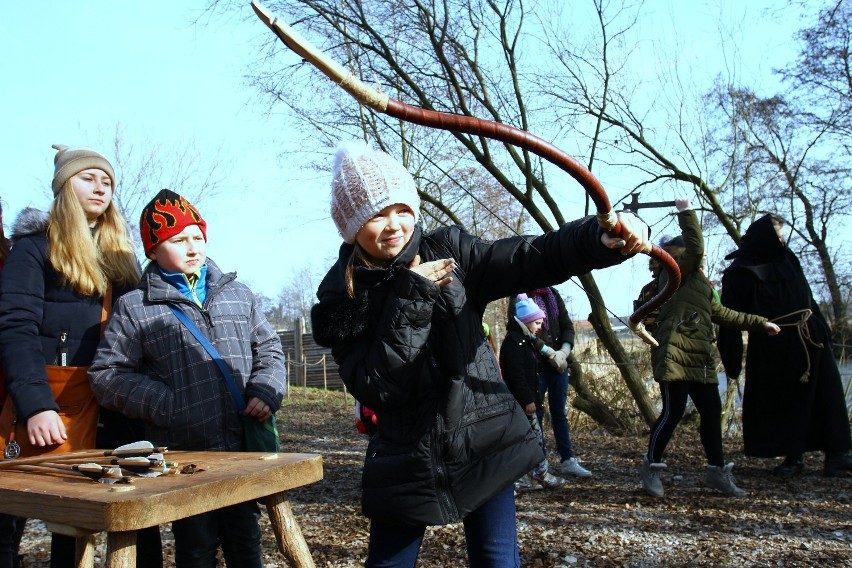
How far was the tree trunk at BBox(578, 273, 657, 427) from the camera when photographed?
8.38m

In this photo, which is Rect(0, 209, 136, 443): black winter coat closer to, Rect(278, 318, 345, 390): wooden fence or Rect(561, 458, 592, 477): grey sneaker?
Rect(561, 458, 592, 477): grey sneaker

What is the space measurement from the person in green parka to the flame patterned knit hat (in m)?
3.32

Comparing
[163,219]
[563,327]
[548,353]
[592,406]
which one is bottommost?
[592,406]

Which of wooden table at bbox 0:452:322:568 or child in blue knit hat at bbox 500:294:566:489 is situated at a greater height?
child in blue knit hat at bbox 500:294:566:489

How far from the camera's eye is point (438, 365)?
2135 millimetres

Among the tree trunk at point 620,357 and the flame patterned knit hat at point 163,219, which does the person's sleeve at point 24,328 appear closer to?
the flame patterned knit hat at point 163,219

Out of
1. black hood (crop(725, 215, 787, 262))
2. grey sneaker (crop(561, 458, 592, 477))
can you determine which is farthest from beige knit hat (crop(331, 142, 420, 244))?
black hood (crop(725, 215, 787, 262))

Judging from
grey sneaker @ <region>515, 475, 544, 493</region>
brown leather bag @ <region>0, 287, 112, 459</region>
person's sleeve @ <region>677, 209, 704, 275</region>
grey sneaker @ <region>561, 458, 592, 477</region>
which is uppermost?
person's sleeve @ <region>677, 209, 704, 275</region>

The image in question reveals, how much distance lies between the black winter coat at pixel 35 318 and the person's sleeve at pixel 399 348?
137 cm

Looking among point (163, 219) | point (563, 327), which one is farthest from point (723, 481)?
point (163, 219)

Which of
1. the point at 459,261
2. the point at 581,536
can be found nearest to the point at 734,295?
the point at 581,536

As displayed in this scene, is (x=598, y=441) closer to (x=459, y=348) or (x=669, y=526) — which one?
(x=669, y=526)

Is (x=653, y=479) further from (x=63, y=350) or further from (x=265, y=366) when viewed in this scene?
(x=63, y=350)

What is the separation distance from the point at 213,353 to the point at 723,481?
3.78 meters
